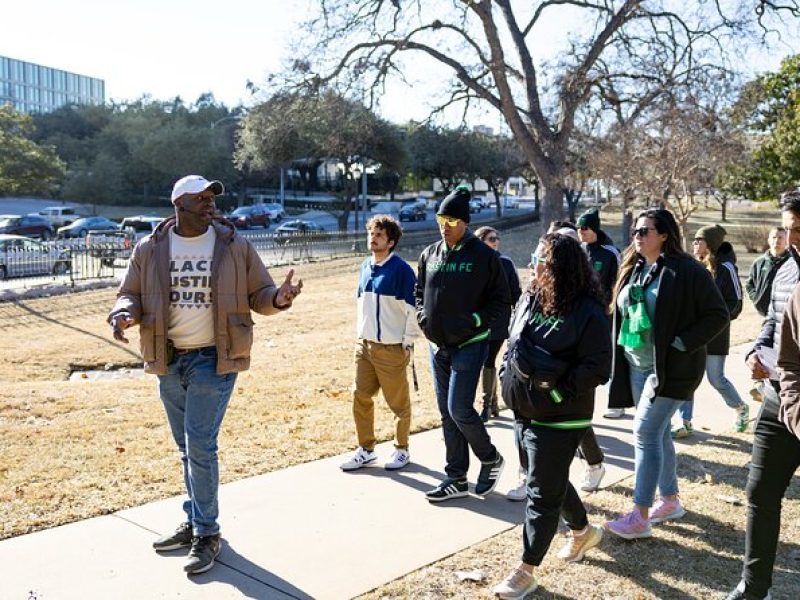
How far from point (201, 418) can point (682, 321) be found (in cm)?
263

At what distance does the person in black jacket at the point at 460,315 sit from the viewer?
503cm

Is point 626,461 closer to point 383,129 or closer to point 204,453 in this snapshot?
point 204,453

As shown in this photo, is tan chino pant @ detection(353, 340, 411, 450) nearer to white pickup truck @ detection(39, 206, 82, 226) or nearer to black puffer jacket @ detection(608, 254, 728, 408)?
black puffer jacket @ detection(608, 254, 728, 408)

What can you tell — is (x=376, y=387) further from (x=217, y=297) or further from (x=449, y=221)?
(x=217, y=297)

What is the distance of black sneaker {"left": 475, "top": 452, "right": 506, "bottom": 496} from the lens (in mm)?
5285

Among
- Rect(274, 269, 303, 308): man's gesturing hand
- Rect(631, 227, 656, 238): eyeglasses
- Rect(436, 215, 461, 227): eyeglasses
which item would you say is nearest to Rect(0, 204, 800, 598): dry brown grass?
Rect(274, 269, 303, 308): man's gesturing hand

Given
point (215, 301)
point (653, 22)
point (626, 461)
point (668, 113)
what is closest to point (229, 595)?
point (215, 301)

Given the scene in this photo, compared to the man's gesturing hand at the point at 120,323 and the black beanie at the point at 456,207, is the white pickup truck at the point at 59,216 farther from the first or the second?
the man's gesturing hand at the point at 120,323

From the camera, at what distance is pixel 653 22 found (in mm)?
27047

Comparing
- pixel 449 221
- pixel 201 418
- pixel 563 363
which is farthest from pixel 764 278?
pixel 201 418

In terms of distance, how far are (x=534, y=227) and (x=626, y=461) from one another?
46672mm

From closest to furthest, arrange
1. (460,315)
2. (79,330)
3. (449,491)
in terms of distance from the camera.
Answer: (460,315) → (449,491) → (79,330)

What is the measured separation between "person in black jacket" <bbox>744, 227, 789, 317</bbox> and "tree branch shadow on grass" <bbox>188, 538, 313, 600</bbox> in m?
4.12

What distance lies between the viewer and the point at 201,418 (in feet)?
13.9
